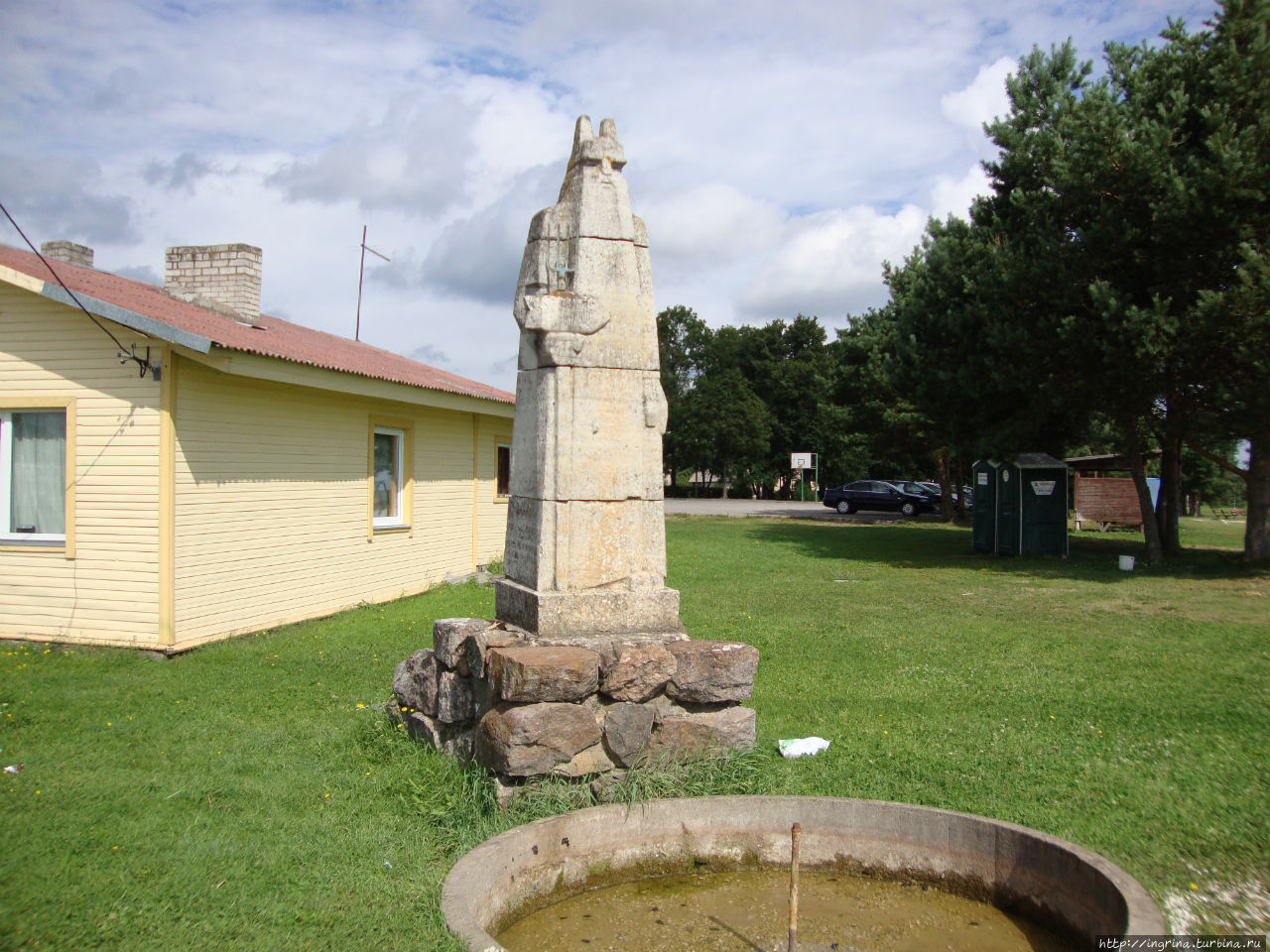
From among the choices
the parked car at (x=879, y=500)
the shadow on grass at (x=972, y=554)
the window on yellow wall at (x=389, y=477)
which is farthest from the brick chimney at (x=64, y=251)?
the parked car at (x=879, y=500)

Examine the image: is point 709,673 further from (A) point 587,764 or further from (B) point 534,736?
(B) point 534,736

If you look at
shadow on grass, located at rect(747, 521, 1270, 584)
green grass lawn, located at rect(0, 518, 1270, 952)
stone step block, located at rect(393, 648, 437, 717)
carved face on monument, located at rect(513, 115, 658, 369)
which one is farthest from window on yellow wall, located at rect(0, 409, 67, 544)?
shadow on grass, located at rect(747, 521, 1270, 584)

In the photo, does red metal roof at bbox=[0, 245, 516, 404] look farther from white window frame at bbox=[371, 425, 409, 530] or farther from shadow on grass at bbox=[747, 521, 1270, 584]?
shadow on grass at bbox=[747, 521, 1270, 584]

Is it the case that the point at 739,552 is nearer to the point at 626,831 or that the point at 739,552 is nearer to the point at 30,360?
the point at 30,360

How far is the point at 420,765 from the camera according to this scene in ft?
17.6

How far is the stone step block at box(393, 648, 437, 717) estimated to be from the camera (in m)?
5.62

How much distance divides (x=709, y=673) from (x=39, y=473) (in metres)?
8.27

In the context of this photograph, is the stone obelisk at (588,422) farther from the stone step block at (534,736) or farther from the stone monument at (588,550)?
the stone step block at (534,736)

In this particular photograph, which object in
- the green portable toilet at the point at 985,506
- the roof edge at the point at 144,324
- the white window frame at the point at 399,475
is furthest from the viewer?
the green portable toilet at the point at 985,506

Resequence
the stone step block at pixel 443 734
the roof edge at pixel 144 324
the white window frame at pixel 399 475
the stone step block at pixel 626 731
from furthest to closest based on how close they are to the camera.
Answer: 1. the white window frame at pixel 399 475
2. the roof edge at pixel 144 324
3. the stone step block at pixel 443 734
4. the stone step block at pixel 626 731

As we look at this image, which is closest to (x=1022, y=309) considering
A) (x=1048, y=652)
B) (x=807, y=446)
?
(x=1048, y=652)

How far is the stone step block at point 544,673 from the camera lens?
15.3 ft

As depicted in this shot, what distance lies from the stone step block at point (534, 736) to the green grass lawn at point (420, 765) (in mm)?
197

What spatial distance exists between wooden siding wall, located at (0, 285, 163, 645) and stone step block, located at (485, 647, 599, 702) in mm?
5935
